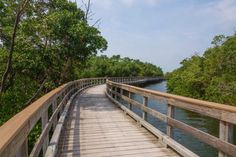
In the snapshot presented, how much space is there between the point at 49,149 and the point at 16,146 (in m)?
2.32

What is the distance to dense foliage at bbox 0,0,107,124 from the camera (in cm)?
1424

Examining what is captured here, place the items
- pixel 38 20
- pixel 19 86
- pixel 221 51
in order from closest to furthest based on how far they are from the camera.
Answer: pixel 38 20 < pixel 19 86 < pixel 221 51

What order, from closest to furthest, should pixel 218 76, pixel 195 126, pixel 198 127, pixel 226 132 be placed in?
pixel 226 132 → pixel 198 127 → pixel 195 126 → pixel 218 76

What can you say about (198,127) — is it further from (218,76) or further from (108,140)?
(108,140)

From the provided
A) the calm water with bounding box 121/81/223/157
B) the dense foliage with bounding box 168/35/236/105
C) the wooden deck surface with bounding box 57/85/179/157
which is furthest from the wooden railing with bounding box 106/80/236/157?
the dense foliage with bounding box 168/35/236/105

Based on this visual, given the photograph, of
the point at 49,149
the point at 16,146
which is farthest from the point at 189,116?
the point at 16,146

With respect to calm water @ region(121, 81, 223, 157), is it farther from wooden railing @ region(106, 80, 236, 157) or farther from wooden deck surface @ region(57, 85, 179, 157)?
wooden railing @ region(106, 80, 236, 157)

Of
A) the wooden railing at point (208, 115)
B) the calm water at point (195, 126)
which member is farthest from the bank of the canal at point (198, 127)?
the wooden railing at point (208, 115)

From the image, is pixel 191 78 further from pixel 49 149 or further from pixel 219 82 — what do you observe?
pixel 49 149

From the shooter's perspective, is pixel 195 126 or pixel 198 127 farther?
pixel 195 126

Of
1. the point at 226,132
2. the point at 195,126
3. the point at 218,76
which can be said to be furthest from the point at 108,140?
the point at 218,76

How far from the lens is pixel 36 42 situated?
49.3 feet

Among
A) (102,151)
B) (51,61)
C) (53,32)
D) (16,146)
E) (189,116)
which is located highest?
(53,32)

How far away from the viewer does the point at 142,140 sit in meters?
5.85
